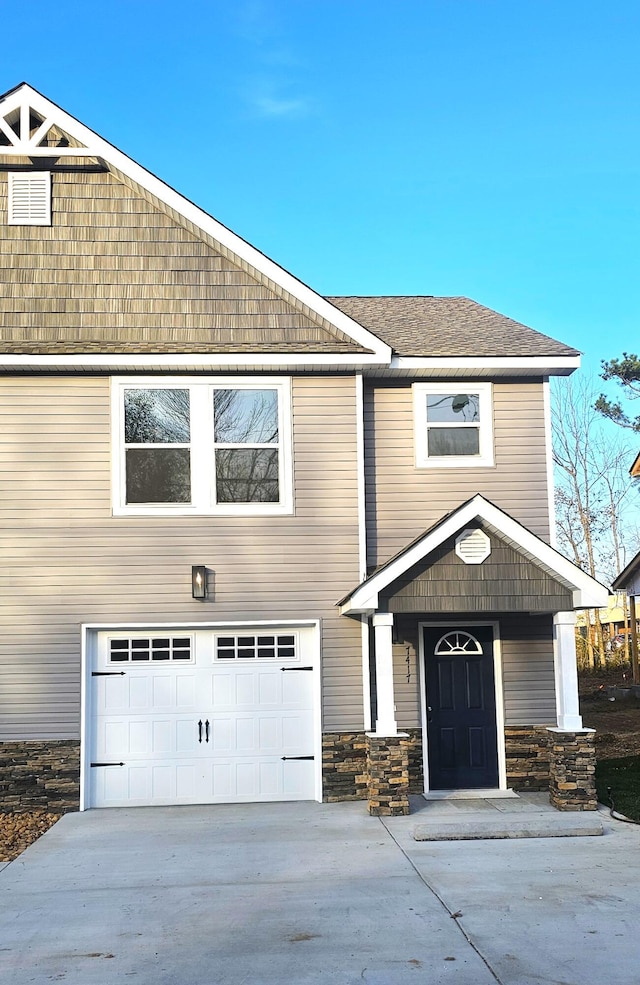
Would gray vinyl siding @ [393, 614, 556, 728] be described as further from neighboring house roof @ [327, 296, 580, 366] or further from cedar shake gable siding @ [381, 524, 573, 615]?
neighboring house roof @ [327, 296, 580, 366]

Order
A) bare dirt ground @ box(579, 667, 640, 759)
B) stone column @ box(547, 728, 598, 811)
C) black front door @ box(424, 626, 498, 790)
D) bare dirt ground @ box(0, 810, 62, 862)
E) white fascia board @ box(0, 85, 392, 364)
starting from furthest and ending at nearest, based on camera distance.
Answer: bare dirt ground @ box(579, 667, 640, 759) < white fascia board @ box(0, 85, 392, 364) < black front door @ box(424, 626, 498, 790) < stone column @ box(547, 728, 598, 811) < bare dirt ground @ box(0, 810, 62, 862)

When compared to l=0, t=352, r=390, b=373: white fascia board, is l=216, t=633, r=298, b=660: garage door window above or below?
below

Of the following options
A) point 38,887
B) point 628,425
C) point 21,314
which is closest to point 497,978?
point 38,887

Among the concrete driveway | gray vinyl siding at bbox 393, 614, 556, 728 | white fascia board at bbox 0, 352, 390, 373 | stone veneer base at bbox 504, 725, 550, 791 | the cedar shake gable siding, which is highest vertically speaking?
white fascia board at bbox 0, 352, 390, 373

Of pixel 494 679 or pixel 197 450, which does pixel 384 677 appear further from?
pixel 197 450

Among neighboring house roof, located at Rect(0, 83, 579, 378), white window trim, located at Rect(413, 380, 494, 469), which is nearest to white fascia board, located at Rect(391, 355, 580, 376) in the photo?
neighboring house roof, located at Rect(0, 83, 579, 378)

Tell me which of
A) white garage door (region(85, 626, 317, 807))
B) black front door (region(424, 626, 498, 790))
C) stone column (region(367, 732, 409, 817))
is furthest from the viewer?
black front door (region(424, 626, 498, 790))

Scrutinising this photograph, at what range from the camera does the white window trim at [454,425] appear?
12070mm

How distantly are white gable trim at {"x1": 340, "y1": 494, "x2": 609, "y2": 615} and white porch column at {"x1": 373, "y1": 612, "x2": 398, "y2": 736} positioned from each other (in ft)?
0.73

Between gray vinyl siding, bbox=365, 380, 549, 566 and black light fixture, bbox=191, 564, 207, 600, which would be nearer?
black light fixture, bbox=191, 564, 207, 600

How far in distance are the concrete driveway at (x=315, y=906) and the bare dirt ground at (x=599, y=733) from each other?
34 cm

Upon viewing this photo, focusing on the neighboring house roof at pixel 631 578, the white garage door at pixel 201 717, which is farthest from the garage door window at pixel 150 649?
the neighboring house roof at pixel 631 578

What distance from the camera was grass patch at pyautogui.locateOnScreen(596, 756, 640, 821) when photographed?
10516 millimetres

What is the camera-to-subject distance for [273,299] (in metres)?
11.8
